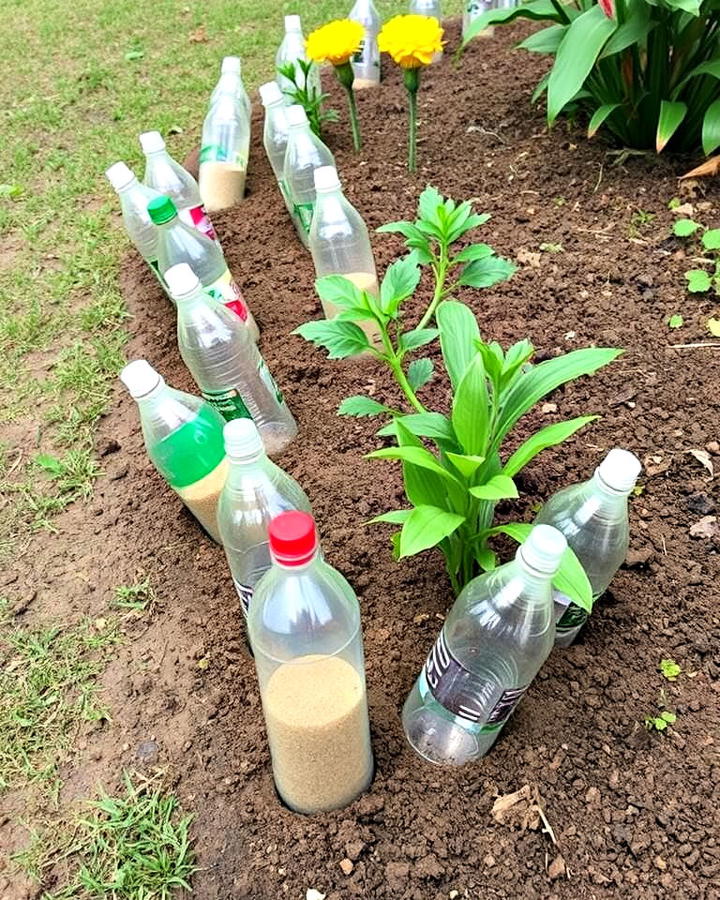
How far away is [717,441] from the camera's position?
1.78 m

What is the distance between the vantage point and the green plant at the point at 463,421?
1.17 m

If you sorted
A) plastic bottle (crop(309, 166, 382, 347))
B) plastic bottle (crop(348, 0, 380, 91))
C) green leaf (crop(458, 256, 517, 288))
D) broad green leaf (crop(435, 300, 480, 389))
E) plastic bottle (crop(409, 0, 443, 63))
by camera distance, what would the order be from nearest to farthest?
broad green leaf (crop(435, 300, 480, 389)) < green leaf (crop(458, 256, 517, 288)) < plastic bottle (crop(309, 166, 382, 347)) < plastic bottle (crop(348, 0, 380, 91)) < plastic bottle (crop(409, 0, 443, 63))

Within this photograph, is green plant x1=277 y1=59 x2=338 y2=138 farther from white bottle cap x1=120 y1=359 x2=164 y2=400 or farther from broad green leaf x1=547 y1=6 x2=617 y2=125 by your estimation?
Result: white bottle cap x1=120 y1=359 x2=164 y2=400

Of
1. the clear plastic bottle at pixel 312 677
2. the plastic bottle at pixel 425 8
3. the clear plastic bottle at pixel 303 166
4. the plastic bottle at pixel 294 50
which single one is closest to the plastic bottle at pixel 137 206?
the clear plastic bottle at pixel 303 166

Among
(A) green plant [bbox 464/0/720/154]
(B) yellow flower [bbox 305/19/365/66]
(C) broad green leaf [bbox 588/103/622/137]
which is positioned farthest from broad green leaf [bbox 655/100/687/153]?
(B) yellow flower [bbox 305/19/365/66]

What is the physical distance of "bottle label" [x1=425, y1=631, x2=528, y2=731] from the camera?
1.21 m

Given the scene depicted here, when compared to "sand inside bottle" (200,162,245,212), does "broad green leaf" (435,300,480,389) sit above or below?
above

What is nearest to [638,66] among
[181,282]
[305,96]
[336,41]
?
[336,41]

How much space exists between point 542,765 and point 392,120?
9.08 feet

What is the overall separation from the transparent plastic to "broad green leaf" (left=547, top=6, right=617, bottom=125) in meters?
1.38

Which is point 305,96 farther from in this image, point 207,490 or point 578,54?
point 207,490

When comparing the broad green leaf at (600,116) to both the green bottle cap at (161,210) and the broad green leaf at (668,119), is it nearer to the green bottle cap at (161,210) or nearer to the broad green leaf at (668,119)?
the broad green leaf at (668,119)

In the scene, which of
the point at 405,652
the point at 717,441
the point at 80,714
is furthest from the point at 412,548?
the point at 717,441

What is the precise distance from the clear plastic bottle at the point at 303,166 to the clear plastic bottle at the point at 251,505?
4.10 feet
